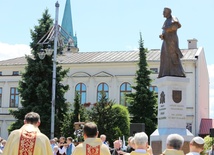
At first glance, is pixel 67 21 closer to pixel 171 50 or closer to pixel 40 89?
pixel 40 89

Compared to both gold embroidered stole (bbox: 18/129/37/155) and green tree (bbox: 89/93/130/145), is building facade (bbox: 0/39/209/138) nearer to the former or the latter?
green tree (bbox: 89/93/130/145)

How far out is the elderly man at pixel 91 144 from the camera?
Answer: 685cm

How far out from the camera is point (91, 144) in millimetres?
6988

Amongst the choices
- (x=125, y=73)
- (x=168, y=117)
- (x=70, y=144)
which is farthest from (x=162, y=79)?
(x=125, y=73)

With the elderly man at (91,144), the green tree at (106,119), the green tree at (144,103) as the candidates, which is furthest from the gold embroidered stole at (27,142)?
the green tree at (144,103)

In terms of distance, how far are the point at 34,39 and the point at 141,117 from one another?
33.0 ft

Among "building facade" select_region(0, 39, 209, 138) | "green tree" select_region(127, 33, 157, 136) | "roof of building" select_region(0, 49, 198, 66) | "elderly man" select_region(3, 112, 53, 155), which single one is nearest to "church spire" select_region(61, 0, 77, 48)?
"roof of building" select_region(0, 49, 198, 66)

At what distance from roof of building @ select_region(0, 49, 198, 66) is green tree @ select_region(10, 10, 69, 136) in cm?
885

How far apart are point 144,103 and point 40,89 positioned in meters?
8.37

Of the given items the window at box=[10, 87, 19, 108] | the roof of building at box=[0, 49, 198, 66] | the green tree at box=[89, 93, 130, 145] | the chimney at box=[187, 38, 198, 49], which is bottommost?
the green tree at box=[89, 93, 130, 145]

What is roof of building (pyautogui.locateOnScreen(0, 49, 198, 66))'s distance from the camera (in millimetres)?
47188

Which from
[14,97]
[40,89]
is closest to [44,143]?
[40,89]

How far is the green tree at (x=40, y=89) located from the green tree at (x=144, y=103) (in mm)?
5514

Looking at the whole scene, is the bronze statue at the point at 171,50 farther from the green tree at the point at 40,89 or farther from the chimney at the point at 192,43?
the chimney at the point at 192,43
